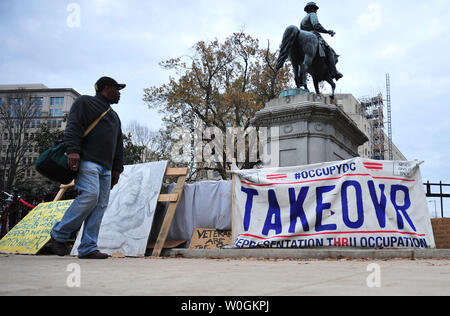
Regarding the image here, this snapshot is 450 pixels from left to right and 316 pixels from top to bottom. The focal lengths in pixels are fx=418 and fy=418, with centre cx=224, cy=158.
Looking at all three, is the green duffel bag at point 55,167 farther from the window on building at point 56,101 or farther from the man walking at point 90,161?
the window on building at point 56,101

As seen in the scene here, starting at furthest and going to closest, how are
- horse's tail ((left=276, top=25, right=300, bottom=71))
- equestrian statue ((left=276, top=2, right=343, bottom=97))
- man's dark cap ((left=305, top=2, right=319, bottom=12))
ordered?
man's dark cap ((left=305, top=2, right=319, bottom=12)) → equestrian statue ((left=276, top=2, right=343, bottom=97)) → horse's tail ((left=276, top=25, right=300, bottom=71))

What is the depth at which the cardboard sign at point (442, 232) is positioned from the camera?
7.29 metres

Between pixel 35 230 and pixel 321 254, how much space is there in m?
5.11

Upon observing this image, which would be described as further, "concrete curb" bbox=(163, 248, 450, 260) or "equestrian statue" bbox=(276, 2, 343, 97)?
"equestrian statue" bbox=(276, 2, 343, 97)

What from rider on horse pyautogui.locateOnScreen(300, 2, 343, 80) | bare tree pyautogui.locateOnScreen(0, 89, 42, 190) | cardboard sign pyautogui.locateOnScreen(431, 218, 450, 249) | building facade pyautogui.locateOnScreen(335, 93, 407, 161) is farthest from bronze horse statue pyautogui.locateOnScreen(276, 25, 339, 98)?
building facade pyautogui.locateOnScreen(335, 93, 407, 161)

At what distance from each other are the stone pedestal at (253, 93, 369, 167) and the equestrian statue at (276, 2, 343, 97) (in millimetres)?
892

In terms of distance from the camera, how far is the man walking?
485cm

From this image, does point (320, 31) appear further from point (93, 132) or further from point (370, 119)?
point (370, 119)

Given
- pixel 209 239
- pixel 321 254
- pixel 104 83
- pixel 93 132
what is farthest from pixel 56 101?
pixel 321 254

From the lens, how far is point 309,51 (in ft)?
31.9

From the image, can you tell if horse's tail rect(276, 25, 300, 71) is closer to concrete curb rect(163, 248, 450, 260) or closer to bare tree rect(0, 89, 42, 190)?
concrete curb rect(163, 248, 450, 260)

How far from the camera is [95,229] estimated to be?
202 inches

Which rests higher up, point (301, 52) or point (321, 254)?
point (301, 52)

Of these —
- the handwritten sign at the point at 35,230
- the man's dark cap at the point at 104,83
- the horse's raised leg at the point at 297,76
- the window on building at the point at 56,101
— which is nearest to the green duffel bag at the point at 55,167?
the man's dark cap at the point at 104,83
